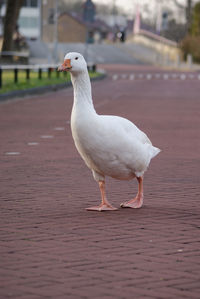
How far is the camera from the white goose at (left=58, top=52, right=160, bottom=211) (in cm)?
704

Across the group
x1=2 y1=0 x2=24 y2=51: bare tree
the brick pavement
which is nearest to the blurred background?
x1=2 y1=0 x2=24 y2=51: bare tree

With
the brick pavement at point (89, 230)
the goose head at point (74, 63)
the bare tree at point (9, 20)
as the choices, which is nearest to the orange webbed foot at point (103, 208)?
the brick pavement at point (89, 230)

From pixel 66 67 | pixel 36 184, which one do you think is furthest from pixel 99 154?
pixel 36 184

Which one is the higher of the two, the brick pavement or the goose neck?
the goose neck

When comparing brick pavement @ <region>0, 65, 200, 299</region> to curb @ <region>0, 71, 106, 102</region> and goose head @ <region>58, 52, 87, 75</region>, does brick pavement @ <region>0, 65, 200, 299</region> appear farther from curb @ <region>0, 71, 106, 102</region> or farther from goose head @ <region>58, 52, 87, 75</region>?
curb @ <region>0, 71, 106, 102</region>

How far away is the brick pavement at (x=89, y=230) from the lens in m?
5.06

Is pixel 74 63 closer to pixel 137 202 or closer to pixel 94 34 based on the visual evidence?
pixel 137 202

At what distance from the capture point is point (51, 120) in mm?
18422

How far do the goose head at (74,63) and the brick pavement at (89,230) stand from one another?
1.26 m

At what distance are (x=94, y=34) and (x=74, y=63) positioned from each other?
161215 mm

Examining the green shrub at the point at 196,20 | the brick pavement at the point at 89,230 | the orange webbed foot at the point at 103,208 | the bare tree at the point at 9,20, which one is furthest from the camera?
the green shrub at the point at 196,20

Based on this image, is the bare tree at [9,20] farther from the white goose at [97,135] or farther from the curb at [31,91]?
the white goose at [97,135]

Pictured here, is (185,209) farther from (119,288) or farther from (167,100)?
(167,100)

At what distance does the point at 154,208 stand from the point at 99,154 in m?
0.93
